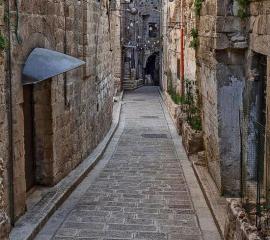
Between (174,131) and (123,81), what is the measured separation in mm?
15673

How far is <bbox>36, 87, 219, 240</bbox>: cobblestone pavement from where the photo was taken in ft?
23.8

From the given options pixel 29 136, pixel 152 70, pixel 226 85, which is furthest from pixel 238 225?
pixel 152 70

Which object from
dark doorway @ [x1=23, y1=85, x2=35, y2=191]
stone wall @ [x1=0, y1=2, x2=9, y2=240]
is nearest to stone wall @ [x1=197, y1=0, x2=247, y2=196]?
dark doorway @ [x1=23, y1=85, x2=35, y2=191]

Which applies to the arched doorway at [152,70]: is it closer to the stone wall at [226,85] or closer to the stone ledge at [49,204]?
the stone ledge at [49,204]

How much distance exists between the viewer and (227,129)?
8.52m

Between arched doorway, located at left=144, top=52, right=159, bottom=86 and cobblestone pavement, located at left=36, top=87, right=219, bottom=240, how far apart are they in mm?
27546

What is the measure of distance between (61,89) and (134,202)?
98.9 inches

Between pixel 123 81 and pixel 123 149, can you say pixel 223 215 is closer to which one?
pixel 123 149

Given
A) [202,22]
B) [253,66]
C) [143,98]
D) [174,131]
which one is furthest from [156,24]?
[253,66]

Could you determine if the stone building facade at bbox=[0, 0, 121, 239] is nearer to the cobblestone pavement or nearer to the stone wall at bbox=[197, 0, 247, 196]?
the cobblestone pavement

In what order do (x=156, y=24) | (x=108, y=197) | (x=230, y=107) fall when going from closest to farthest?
1. (x=230, y=107)
2. (x=108, y=197)
3. (x=156, y=24)

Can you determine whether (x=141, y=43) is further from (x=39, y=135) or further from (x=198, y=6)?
(x=39, y=135)

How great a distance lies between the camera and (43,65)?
7.30m

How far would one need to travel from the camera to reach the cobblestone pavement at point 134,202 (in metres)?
7.24
